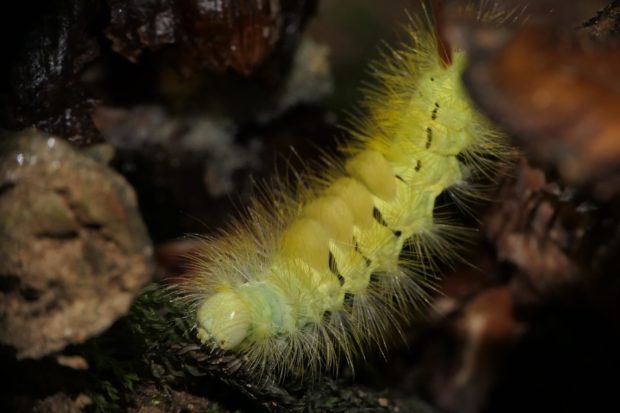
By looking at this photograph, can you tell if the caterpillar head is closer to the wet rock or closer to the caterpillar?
the caterpillar

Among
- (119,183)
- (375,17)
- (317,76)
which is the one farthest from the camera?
(375,17)

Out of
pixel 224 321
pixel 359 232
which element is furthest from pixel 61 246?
pixel 359 232

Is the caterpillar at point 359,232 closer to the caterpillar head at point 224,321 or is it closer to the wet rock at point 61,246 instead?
the caterpillar head at point 224,321

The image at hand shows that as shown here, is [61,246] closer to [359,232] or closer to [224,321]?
[224,321]

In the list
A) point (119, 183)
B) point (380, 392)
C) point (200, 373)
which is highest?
point (119, 183)

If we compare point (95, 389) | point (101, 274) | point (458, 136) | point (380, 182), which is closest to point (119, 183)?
point (101, 274)

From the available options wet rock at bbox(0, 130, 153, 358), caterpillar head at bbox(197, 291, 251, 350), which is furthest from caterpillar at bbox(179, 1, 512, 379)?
wet rock at bbox(0, 130, 153, 358)

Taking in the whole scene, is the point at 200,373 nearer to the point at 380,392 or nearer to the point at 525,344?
the point at 380,392
